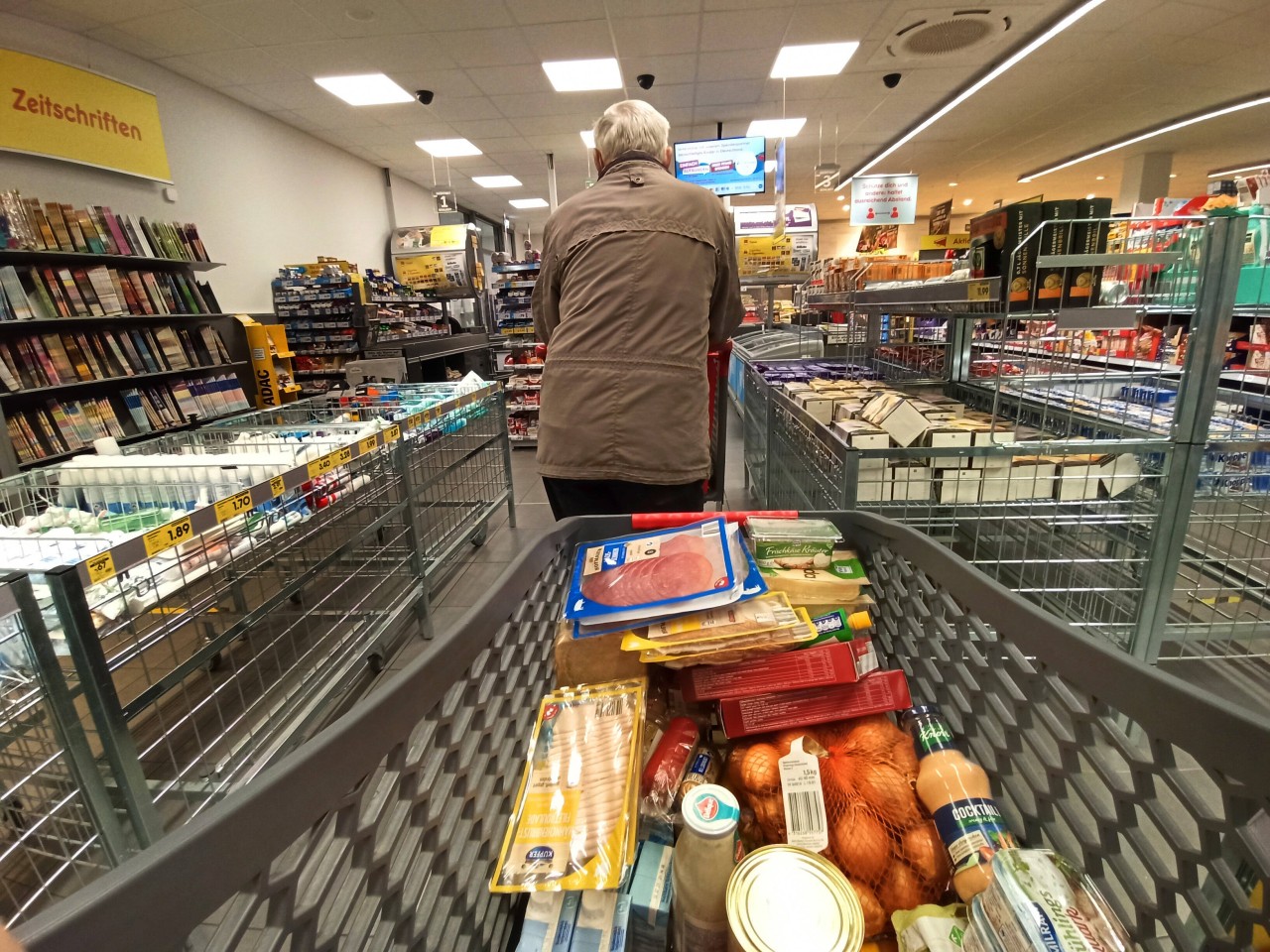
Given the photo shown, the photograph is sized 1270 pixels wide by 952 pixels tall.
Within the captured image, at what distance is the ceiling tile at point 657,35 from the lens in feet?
17.0

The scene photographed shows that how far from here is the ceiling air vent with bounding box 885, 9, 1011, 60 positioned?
525 cm

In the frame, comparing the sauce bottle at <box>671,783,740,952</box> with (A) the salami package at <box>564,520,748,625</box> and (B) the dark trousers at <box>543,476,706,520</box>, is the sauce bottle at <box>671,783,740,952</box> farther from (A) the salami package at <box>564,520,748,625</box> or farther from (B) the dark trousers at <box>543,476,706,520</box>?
(B) the dark trousers at <box>543,476,706,520</box>

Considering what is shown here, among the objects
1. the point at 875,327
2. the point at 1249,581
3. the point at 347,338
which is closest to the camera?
the point at 1249,581

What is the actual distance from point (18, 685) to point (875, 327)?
418 cm

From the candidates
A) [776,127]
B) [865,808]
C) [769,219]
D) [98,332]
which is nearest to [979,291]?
[865,808]

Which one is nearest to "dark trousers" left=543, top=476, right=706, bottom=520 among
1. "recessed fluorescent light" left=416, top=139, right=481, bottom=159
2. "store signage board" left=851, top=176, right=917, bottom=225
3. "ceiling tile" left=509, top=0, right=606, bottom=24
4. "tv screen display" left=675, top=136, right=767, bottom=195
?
"ceiling tile" left=509, top=0, right=606, bottom=24

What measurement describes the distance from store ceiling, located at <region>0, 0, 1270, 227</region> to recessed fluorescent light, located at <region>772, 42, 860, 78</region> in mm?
153

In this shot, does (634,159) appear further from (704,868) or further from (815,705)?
(704,868)

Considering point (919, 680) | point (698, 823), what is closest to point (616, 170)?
point (919, 680)

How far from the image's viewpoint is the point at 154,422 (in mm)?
5062

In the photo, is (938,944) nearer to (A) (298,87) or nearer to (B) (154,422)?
(B) (154,422)

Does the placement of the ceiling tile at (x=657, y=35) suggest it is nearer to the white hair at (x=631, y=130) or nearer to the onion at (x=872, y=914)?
the white hair at (x=631, y=130)

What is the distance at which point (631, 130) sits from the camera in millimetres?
1693

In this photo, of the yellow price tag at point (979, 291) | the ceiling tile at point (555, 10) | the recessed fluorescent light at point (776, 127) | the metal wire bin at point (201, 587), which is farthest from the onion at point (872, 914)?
the recessed fluorescent light at point (776, 127)
